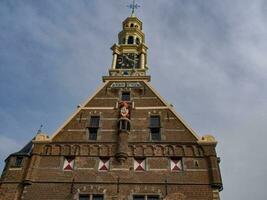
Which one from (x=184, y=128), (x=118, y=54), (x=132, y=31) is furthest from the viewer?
(x=132, y=31)

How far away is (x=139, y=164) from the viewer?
18.0 meters

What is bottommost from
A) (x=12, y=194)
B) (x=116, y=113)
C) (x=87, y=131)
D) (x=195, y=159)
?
(x=12, y=194)

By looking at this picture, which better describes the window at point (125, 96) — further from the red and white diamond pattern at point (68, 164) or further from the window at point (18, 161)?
the window at point (18, 161)

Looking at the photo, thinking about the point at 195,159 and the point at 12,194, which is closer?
the point at 12,194

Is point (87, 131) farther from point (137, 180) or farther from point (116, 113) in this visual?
point (137, 180)

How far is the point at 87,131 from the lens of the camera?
19.6 m

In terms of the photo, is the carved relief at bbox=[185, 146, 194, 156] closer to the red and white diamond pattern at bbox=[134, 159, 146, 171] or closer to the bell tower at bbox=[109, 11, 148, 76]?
the red and white diamond pattern at bbox=[134, 159, 146, 171]

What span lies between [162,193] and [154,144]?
108 inches

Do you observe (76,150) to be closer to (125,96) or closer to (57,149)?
(57,149)

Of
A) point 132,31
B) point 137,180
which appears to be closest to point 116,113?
point 137,180

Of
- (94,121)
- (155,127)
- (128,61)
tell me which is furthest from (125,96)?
(128,61)

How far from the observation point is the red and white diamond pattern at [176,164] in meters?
17.8

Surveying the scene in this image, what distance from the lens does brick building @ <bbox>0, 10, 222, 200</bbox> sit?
16.9m

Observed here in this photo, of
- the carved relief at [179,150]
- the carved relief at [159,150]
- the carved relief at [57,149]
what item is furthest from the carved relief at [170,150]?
the carved relief at [57,149]
